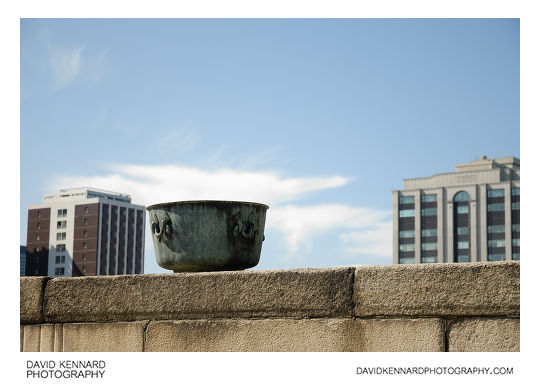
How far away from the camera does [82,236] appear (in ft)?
428

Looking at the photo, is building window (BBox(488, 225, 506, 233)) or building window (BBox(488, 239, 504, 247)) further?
building window (BBox(488, 239, 504, 247))

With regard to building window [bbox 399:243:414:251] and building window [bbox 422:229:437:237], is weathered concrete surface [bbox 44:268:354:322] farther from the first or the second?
building window [bbox 399:243:414:251]

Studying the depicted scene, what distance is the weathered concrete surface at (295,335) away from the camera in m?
5.38

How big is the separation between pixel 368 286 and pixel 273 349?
881 mm

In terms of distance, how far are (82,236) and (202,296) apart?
129 m

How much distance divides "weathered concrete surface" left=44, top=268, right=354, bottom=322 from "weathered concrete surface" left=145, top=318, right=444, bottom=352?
0.07 m

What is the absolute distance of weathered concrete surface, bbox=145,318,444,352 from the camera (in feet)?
17.7

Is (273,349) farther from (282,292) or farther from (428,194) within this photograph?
(428,194)

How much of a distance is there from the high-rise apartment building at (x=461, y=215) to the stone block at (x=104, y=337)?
4481 inches

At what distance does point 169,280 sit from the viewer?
5.92 m

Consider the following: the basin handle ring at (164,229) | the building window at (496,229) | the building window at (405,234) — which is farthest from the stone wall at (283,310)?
the building window at (405,234)

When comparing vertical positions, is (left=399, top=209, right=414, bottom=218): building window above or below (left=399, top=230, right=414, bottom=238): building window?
above

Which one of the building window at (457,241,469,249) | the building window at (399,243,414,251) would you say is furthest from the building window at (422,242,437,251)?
the building window at (457,241,469,249)
